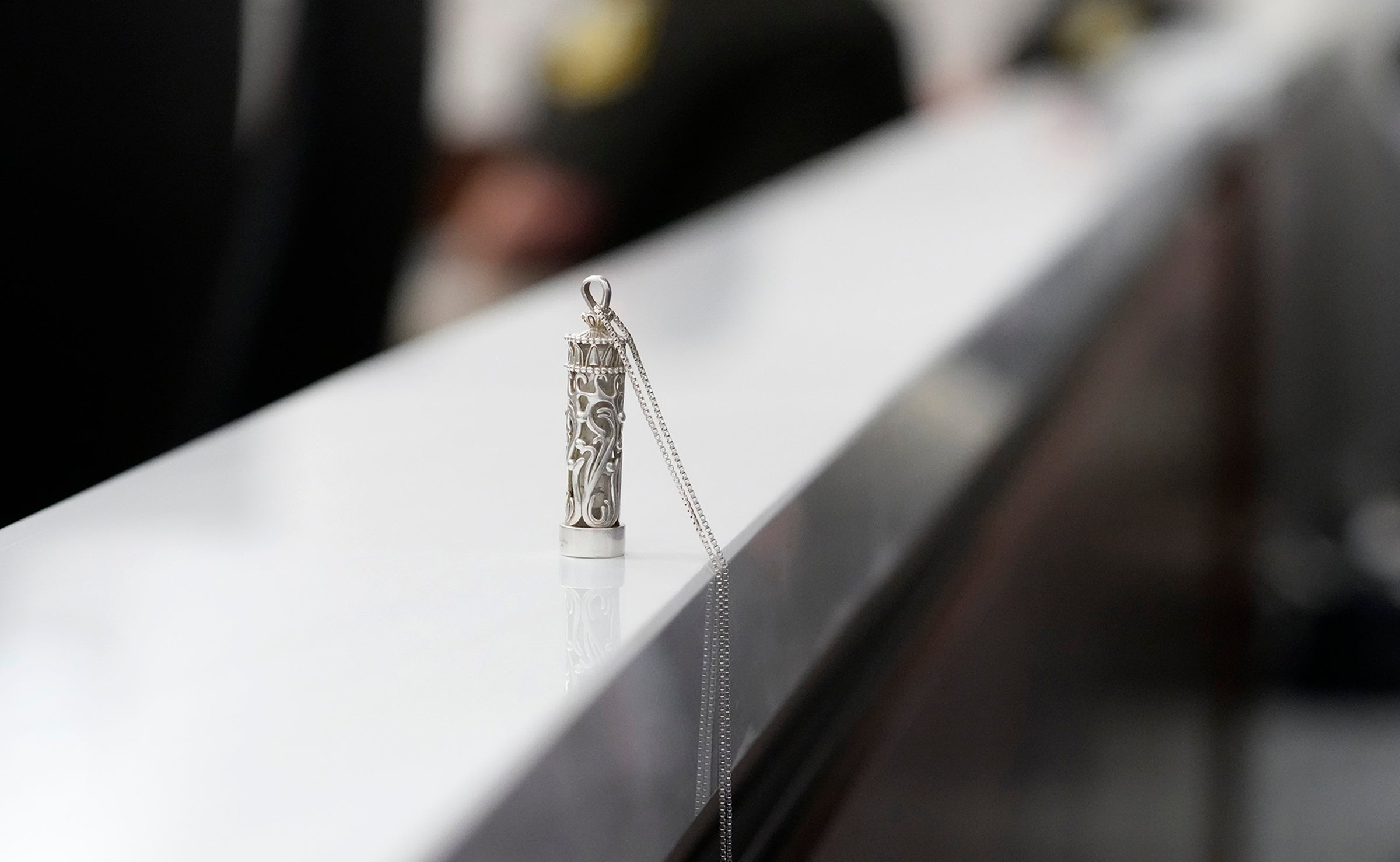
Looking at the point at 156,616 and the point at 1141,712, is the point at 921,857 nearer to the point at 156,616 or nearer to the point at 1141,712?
the point at 156,616

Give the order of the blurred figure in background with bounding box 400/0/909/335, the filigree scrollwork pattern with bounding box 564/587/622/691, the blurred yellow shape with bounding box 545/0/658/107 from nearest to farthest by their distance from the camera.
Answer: the filigree scrollwork pattern with bounding box 564/587/622/691, the blurred figure in background with bounding box 400/0/909/335, the blurred yellow shape with bounding box 545/0/658/107

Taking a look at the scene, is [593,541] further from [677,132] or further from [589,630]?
[677,132]

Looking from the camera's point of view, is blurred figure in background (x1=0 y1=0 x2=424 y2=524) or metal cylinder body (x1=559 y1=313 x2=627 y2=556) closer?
metal cylinder body (x1=559 y1=313 x2=627 y2=556)

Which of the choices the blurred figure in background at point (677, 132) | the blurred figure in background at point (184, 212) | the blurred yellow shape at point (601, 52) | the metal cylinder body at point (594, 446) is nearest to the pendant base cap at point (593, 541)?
the metal cylinder body at point (594, 446)

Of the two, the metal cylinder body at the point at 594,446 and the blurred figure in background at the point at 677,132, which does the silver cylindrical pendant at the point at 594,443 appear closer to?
the metal cylinder body at the point at 594,446

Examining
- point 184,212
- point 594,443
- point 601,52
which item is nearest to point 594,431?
point 594,443

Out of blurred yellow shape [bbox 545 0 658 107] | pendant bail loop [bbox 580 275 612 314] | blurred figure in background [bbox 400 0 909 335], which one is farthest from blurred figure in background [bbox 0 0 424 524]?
blurred yellow shape [bbox 545 0 658 107]

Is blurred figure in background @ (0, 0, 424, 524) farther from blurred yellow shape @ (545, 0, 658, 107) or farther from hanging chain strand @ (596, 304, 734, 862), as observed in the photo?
blurred yellow shape @ (545, 0, 658, 107)

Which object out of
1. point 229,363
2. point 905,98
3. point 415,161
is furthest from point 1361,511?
point 229,363
